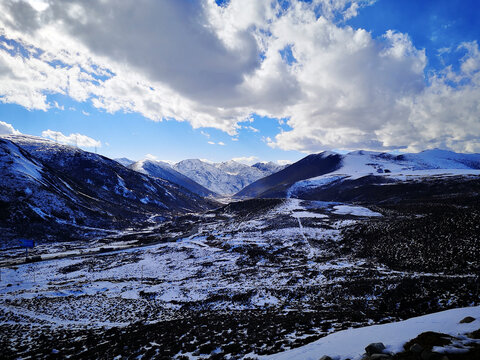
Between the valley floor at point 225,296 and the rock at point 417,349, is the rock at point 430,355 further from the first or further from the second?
the valley floor at point 225,296

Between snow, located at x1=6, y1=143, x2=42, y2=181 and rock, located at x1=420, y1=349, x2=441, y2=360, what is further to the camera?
snow, located at x1=6, y1=143, x2=42, y2=181

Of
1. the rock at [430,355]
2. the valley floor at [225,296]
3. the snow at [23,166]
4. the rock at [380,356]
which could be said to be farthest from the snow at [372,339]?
the snow at [23,166]

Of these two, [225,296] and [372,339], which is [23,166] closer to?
[225,296]

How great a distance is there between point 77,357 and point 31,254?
65697 mm

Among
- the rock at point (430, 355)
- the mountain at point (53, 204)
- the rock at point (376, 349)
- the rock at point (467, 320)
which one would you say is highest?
the mountain at point (53, 204)

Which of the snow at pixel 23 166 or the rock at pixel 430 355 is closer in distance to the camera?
the rock at pixel 430 355

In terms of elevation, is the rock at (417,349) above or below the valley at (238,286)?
above

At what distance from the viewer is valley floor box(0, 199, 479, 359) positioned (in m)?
14.2

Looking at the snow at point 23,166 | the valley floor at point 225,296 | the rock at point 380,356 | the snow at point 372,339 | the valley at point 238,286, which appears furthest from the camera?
the snow at point 23,166

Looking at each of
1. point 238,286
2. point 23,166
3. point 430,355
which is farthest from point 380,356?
point 23,166

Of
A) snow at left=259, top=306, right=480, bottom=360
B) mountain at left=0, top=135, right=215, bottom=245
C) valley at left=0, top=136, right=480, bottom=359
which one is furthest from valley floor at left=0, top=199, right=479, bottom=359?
mountain at left=0, top=135, right=215, bottom=245

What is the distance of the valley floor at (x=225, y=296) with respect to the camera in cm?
1421

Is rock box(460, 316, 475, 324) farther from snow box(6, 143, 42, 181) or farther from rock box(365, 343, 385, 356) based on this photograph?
snow box(6, 143, 42, 181)

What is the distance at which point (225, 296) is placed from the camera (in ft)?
82.8
